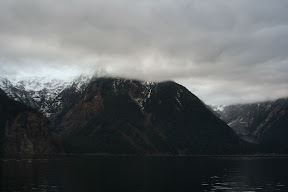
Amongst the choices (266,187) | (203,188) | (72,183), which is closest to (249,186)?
(266,187)

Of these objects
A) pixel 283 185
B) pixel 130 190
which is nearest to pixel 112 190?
pixel 130 190

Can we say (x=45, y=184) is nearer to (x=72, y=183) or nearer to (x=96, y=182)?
(x=72, y=183)

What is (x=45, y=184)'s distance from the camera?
140 metres

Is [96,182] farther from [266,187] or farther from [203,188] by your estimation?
Result: [266,187]

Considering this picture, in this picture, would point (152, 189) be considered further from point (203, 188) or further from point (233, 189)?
point (233, 189)

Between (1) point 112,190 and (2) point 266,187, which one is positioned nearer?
(1) point 112,190

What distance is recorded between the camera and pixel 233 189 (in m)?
134

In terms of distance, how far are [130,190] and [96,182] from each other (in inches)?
1008

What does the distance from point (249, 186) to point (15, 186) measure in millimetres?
79908

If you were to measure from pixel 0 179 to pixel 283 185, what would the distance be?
339ft

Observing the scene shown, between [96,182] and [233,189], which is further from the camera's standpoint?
[96,182]

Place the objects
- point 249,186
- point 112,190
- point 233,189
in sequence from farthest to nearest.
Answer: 1. point 249,186
2. point 233,189
3. point 112,190

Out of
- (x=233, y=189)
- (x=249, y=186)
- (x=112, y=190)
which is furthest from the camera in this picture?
(x=249, y=186)

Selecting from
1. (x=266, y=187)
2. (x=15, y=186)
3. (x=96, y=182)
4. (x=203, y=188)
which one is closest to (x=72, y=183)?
(x=96, y=182)
